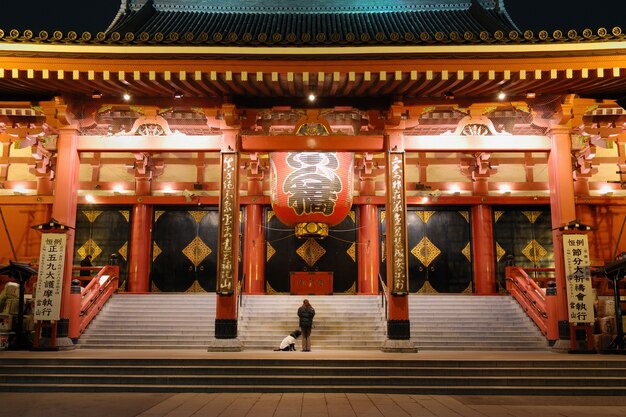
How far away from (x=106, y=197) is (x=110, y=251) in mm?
1771

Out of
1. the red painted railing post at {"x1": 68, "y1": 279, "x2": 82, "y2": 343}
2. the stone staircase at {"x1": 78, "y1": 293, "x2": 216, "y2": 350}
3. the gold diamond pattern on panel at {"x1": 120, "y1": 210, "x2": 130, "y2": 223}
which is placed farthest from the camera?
the gold diamond pattern on panel at {"x1": 120, "y1": 210, "x2": 130, "y2": 223}

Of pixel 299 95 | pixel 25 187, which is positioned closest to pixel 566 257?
pixel 299 95

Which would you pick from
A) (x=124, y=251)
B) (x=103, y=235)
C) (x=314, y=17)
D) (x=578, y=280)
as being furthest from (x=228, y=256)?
(x=314, y=17)

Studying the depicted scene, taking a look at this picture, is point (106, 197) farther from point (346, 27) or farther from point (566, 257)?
point (566, 257)

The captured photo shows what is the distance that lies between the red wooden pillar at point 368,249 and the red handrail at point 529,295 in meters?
3.97

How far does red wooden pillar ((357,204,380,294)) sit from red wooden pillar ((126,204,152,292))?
689 cm

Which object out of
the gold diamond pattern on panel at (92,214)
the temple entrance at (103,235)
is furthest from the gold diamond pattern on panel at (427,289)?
the gold diamond pattern on panel at (92,214)

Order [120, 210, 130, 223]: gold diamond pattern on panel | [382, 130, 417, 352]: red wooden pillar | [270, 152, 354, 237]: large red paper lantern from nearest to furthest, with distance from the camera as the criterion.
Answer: [382, 130, 417, 352]: red wooden pillar → [270, 152, 354, 237]: large red paper lantern → [120, 210, 130, 223]: gold diamond pattern on panel

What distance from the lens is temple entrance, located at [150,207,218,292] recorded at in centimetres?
1662

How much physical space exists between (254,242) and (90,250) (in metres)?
5.44

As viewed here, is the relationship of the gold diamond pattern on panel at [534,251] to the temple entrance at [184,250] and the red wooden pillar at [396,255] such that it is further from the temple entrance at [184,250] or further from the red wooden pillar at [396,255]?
the temple entrance at [184,250]

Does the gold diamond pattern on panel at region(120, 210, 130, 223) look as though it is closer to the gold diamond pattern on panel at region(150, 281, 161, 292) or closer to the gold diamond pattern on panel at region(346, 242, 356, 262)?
the gold diamond pattern on panel at region(150, 281, 161, 292)

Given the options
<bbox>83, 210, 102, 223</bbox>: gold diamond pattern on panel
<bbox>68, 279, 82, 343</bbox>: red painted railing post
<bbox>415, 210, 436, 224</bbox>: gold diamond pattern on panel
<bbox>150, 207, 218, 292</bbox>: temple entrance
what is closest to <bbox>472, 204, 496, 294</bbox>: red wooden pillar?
<bbox>415, 210, 436, 224</bbox>: gold diamond pattern on panel

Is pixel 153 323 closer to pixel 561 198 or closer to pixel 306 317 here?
pixel 306 317
